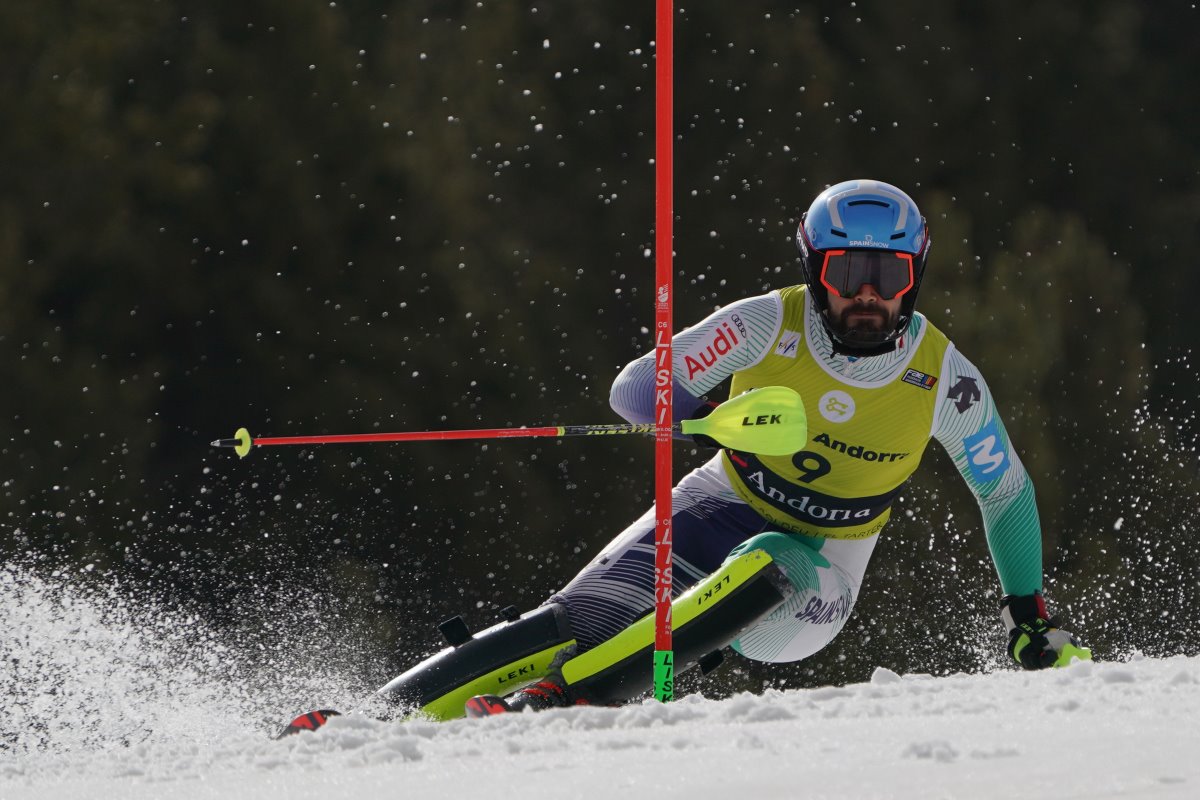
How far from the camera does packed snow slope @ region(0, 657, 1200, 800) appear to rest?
1908 millimetres

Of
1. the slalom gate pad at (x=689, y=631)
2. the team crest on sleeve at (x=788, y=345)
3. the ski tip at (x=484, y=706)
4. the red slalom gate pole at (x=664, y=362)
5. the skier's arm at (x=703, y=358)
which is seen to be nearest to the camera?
the ski tip at (x=484, y=706)

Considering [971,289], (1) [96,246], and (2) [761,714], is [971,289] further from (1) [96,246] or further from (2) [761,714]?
(2) [761,714]

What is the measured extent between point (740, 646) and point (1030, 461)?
858 centimetres

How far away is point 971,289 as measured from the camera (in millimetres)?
12055

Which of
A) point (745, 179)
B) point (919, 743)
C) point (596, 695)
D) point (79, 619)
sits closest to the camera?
point (919, 743)

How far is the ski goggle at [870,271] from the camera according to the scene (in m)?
3.67

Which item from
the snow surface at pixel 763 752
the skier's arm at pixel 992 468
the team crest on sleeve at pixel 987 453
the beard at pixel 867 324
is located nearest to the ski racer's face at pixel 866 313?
the beard at pixel 867 324

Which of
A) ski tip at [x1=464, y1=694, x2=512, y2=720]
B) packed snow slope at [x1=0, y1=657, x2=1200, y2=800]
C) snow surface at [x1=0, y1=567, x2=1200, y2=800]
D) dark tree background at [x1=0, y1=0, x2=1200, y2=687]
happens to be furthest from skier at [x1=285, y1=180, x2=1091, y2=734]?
dark tree background at [x1=0, y1=0, x2=1200, y2=687]

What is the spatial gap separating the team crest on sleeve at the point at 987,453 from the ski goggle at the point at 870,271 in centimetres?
48

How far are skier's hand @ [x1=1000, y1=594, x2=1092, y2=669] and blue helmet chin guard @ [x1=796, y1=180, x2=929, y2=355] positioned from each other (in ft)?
2.50

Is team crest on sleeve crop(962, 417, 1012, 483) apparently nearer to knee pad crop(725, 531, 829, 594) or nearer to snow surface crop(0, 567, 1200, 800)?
knee pad crop(725, 531, 829, 594)

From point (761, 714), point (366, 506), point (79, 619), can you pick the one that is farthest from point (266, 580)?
point (761, 714)

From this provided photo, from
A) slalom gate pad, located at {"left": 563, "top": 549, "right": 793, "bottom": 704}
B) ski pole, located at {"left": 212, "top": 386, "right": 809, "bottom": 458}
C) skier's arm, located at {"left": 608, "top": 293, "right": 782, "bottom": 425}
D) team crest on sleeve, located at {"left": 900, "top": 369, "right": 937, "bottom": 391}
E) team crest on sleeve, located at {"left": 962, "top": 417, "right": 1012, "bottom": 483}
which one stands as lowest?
slalom gate pad, located at {"left": 563, "top": 549, "right": 793, "bottom": 704}

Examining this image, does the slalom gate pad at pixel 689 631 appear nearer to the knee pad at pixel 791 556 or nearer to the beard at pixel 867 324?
the knee pad at pixel 791 556
